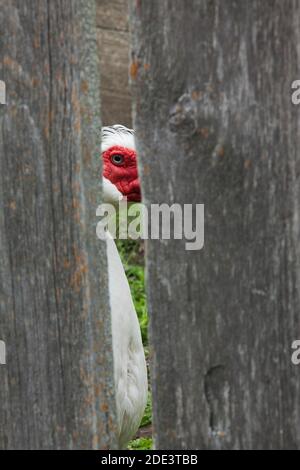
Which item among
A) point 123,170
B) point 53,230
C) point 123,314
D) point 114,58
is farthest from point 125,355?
point 114,58

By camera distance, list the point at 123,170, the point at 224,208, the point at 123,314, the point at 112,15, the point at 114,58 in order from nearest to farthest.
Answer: the point at 224,208, the point at 123,314, the point at 123,170, the point at 112,15, the point at 114,58

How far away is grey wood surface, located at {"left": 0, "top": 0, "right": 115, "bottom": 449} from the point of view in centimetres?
163

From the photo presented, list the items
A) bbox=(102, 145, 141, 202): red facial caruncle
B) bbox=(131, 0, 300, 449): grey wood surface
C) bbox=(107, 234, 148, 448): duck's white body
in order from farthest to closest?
1. bbox=(102, 145, 141, 202): red facial caruncle
2. bbox=(107, 234, 148, 448): duck's white body
3. bbox=(131, 0, 300, 449): grey wood surface

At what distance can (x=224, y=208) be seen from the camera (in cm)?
160

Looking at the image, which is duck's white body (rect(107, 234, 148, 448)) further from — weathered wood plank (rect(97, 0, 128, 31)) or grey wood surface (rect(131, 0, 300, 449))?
weathered wood plank (rect(97, 0, 128, 31))

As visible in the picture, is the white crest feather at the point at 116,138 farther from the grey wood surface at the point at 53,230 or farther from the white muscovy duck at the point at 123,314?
the grey wood surface at the point at 53,230

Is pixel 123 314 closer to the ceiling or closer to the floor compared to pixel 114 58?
closer to the floor

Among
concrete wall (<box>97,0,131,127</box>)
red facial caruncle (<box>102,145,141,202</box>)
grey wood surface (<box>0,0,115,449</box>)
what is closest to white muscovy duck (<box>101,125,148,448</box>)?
red facial caruncle (<box>102,145,141,202</box>)

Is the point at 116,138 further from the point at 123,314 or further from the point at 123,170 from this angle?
the point at 123,314

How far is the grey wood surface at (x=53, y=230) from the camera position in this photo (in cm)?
163

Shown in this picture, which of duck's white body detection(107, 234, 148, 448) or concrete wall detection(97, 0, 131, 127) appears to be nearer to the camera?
duck's white body detection(107, 234, 148, 448)

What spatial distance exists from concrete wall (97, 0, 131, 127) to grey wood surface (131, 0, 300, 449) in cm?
508

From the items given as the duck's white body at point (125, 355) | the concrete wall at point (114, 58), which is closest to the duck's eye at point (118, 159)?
the duck's white body at point (125, 355)

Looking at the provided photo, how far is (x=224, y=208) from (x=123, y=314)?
163 centimetres
